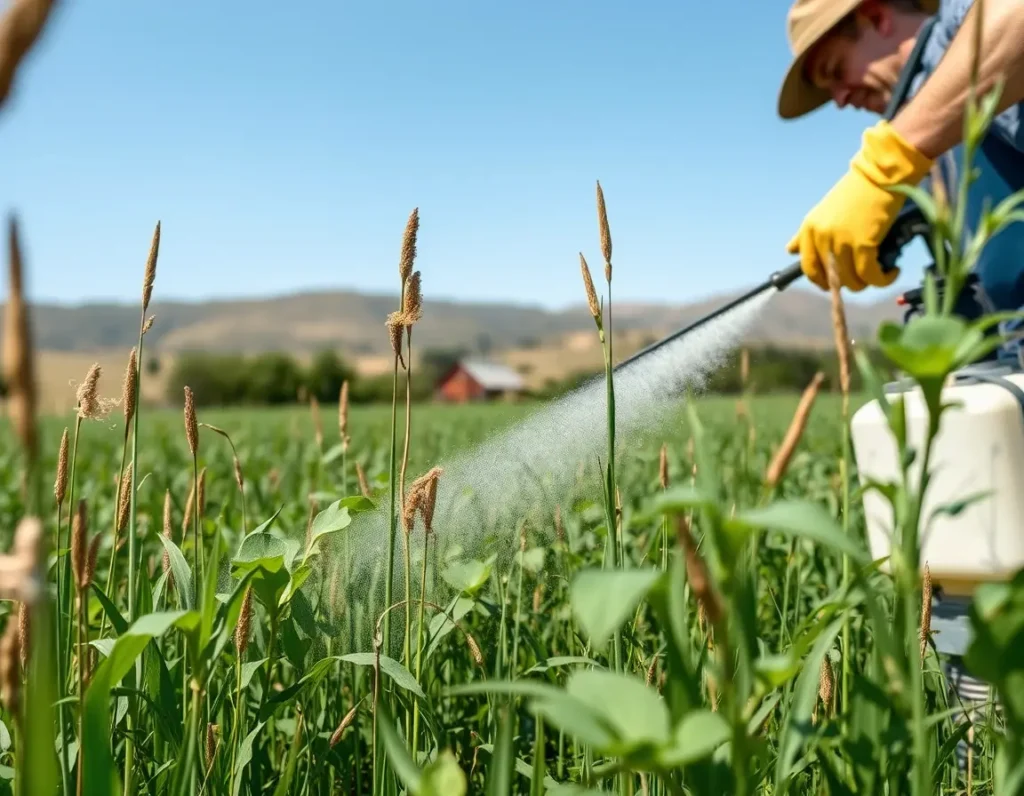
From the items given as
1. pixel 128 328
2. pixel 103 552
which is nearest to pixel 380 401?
pixel 103 552

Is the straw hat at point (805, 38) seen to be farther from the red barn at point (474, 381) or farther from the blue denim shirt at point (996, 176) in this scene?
the red barn at point (474, 381)

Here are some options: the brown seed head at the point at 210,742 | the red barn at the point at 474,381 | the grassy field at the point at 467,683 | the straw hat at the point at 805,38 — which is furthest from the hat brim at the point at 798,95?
the red barn at the point at 474,381

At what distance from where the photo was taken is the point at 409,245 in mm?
867

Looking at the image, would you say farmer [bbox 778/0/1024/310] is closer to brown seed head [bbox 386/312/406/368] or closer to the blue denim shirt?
the blue denim shirt

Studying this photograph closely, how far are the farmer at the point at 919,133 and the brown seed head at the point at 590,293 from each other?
1.06 metres

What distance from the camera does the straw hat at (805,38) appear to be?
253 cm

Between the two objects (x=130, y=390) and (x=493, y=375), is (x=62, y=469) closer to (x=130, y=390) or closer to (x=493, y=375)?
(x=130, y=390)

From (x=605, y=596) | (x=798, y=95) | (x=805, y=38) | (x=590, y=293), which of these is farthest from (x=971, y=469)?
(x=798, y=95)

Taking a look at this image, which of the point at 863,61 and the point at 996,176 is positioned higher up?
the point at 863,61

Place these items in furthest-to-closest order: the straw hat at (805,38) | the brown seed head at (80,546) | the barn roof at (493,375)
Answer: the barn roof at (493,375), the straw hat at (805,38), the brown seed head at (80,546)

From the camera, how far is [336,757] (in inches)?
51.1

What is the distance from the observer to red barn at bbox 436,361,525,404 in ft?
281

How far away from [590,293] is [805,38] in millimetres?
2133

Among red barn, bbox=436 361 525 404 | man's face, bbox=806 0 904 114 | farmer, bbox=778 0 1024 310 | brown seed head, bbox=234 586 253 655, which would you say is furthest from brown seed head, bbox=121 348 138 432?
red barn, bbox=436 361 525 404
